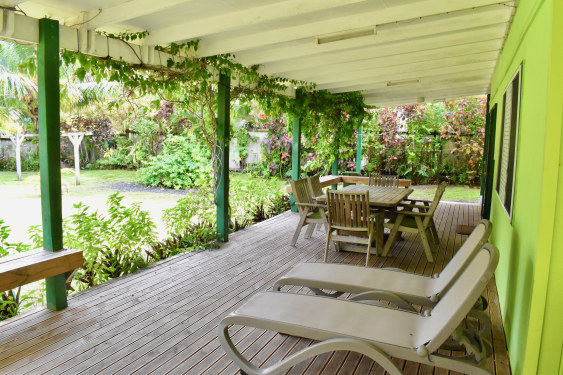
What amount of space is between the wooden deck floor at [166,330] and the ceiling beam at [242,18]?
Result: 8.47 feet

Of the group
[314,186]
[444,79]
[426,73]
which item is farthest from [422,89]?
[314,186]

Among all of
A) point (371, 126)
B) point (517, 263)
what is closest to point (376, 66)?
point (517, 263)

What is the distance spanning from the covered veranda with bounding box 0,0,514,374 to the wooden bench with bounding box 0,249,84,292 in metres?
0.21

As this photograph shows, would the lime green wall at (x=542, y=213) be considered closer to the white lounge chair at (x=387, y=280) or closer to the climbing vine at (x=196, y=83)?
the white lounge chair at (x=387, y=280)

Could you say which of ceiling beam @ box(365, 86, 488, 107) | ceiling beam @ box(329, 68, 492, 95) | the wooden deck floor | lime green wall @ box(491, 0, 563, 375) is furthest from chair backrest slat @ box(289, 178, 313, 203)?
ceiling beam @ box(365, 86, 488, 107)

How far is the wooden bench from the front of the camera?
9.25 ft

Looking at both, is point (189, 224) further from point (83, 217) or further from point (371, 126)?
point (371, 126)

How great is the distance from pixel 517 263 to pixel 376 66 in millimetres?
3981

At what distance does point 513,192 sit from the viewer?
9.14ft

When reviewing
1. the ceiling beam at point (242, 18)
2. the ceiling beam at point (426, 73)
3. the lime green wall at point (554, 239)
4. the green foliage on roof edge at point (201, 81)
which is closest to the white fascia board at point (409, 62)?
the ceiling beam at point (426, 73)

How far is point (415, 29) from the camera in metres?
4.09

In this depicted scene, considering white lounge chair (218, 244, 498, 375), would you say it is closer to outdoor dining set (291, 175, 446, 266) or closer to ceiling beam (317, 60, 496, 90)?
outdoor dining set (291, 175, 446, 266)

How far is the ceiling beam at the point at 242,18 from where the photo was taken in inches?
130

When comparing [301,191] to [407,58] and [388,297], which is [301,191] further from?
[388,297]
